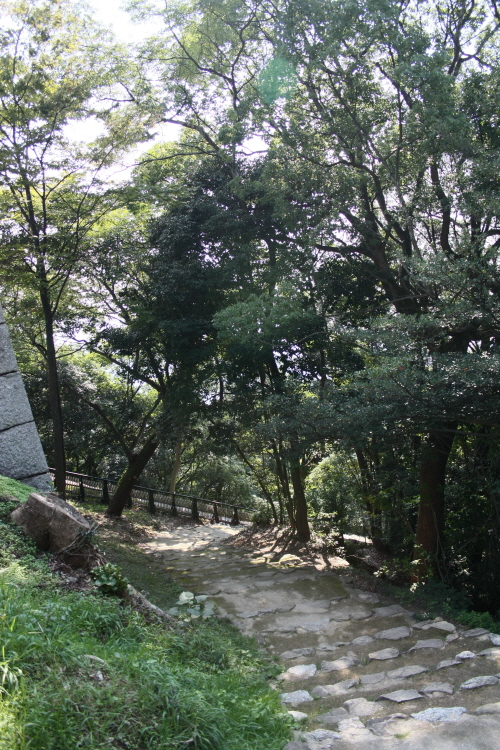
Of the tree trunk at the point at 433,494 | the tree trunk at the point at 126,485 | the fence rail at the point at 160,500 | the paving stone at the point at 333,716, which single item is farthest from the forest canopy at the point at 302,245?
the fence rail at the point at 160,500

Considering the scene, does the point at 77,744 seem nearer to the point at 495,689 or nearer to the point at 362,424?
the point at 495,689

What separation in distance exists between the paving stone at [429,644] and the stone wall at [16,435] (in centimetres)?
469

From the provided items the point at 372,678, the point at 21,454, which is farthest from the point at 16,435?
the point at 372,678

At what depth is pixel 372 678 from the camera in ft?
15.8

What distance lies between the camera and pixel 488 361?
18.4 ft

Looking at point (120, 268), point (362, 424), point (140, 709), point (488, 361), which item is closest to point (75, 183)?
point (120, 268)

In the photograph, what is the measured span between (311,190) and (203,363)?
3934mm

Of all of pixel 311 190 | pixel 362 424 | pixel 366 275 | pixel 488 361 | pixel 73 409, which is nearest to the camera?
pixel 488 361

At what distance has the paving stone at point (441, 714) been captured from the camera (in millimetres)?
3725

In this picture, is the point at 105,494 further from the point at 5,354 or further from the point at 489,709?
the point at 489,709

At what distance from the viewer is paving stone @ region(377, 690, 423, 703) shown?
420cm

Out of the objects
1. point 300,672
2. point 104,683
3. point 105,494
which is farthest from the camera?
point 105,494

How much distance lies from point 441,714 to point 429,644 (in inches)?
67.7

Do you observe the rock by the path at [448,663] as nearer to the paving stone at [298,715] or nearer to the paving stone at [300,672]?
the paving stone at [300,672]
